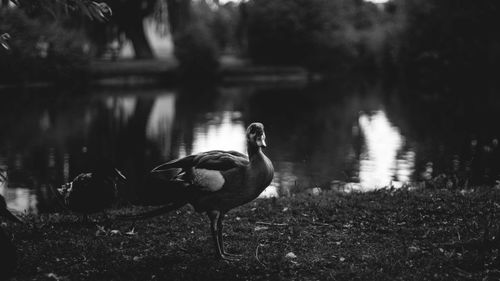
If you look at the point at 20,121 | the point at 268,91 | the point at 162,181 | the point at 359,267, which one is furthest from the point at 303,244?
the point at 268,91

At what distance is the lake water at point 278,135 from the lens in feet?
47.7

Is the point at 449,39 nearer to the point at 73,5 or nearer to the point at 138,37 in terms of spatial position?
the point at 138,37

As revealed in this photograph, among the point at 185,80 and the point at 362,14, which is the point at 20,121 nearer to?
the point at 185,80

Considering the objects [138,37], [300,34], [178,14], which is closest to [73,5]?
[178,14]

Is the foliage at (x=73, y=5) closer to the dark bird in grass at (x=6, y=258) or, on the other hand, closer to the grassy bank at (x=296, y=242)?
the dark bird in grass at (x=6, y=258)

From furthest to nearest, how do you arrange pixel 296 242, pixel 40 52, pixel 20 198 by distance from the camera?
pixel 40 52, pixel 20 198, pixel 296 242

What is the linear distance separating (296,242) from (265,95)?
3683cm

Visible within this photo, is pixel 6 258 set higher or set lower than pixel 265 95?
higher

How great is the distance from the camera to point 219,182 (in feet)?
22.0

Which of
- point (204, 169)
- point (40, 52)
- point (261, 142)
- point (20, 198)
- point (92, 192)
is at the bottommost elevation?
point (40, 52)

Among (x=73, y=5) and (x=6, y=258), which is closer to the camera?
(x=6, y=258)

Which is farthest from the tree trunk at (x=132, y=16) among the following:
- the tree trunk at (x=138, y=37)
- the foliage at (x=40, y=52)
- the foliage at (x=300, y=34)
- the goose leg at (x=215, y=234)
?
the goose leg at (x=215, y=234)

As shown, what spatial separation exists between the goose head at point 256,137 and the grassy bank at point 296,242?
1.28 metres

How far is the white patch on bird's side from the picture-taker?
6.72 meters
